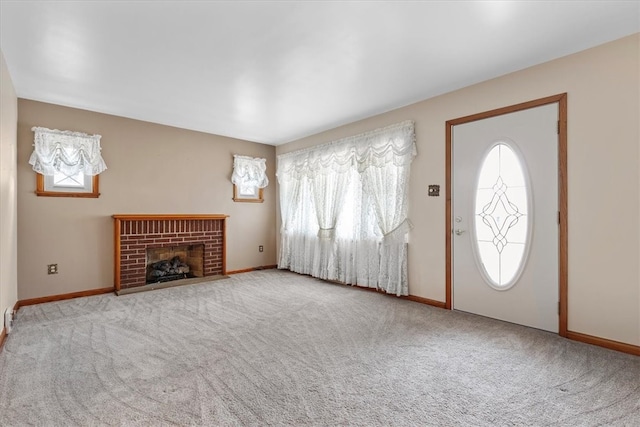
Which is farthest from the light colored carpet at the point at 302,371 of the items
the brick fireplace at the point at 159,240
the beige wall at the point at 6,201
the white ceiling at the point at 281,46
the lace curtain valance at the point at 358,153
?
the white ceiling at the point at 281,46

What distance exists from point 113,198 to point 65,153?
2.50 feet

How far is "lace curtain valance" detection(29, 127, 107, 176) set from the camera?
3.77m

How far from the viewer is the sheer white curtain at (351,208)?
400cm

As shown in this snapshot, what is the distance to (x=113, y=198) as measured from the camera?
436cm

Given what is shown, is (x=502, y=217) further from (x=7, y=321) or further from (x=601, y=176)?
(x=7, y=321)

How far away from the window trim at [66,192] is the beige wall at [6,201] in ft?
1.51

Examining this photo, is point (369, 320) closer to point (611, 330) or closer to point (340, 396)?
point (340, 396)

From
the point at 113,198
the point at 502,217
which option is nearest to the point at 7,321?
the point at 113,198

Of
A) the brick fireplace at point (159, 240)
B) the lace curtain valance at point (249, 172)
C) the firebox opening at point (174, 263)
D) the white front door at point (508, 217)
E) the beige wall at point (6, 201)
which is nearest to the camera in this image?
the beige wall at point (6, 201)

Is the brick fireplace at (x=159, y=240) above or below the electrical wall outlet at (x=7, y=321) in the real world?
above

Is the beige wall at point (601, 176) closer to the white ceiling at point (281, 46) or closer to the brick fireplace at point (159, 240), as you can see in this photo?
the white ceiling at point (281, 46)

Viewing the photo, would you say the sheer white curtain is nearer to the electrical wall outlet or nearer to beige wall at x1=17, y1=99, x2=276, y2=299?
beige wall at x1=17, y1=99, x2=276, y2=299

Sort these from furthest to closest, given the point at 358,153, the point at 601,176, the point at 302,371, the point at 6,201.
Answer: the point at 358,153 → the point at 6,201 → the point at 601,176 → the point at 302,371

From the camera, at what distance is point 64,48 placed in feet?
8.60
